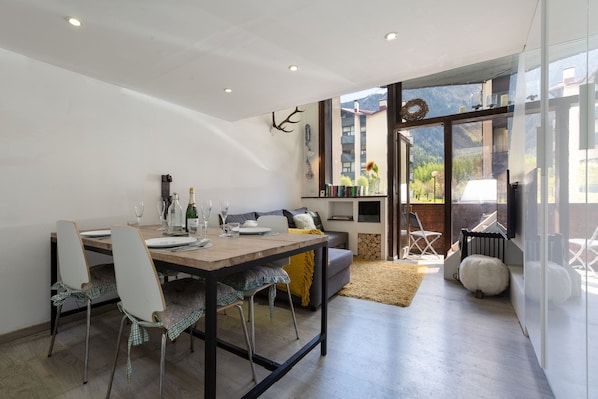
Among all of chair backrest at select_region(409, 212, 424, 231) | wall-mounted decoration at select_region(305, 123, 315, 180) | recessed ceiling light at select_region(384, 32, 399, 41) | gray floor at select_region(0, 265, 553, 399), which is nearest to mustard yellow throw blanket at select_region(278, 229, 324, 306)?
gray floor at select_region(0, 265, 553, 399)

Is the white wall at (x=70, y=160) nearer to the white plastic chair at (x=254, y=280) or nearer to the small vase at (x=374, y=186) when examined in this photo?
the white plastic chair at (x=254, y=280)

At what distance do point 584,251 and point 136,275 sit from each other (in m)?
1.76

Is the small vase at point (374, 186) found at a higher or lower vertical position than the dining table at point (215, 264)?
higher

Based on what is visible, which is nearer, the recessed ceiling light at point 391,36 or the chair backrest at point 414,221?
the recessed ceiling light at point 391,36

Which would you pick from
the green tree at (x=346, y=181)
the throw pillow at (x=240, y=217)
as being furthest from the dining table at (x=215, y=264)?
the green tree at (x=346, y=181)

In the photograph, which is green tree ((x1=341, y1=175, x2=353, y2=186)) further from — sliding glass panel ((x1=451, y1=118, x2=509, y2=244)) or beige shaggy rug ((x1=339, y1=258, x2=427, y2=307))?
sliding glass panel ((x1=451, y1=118, x2=509, y2=244))

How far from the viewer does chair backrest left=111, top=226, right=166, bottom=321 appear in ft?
3.76

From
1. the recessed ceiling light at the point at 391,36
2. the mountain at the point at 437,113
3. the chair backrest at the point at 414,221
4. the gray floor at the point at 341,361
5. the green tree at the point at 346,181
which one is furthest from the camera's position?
the green tree at the point at 346,181

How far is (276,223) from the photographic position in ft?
7.64

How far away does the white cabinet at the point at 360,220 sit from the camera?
4.57 meters

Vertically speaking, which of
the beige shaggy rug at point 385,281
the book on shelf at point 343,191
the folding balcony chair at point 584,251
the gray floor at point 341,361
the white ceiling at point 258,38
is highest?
the white ceiling at point 258,38

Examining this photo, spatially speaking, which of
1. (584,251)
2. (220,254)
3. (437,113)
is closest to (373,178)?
(437,113)

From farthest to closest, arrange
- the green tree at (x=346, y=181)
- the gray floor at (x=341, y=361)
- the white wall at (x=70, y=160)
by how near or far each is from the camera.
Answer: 1. the green tree at (x=346, y=181)
2. the white wall at (x=70, y=160)
3. the gray floor at (x=341, y=361)

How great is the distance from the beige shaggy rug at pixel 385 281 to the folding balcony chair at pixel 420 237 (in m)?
0.80
